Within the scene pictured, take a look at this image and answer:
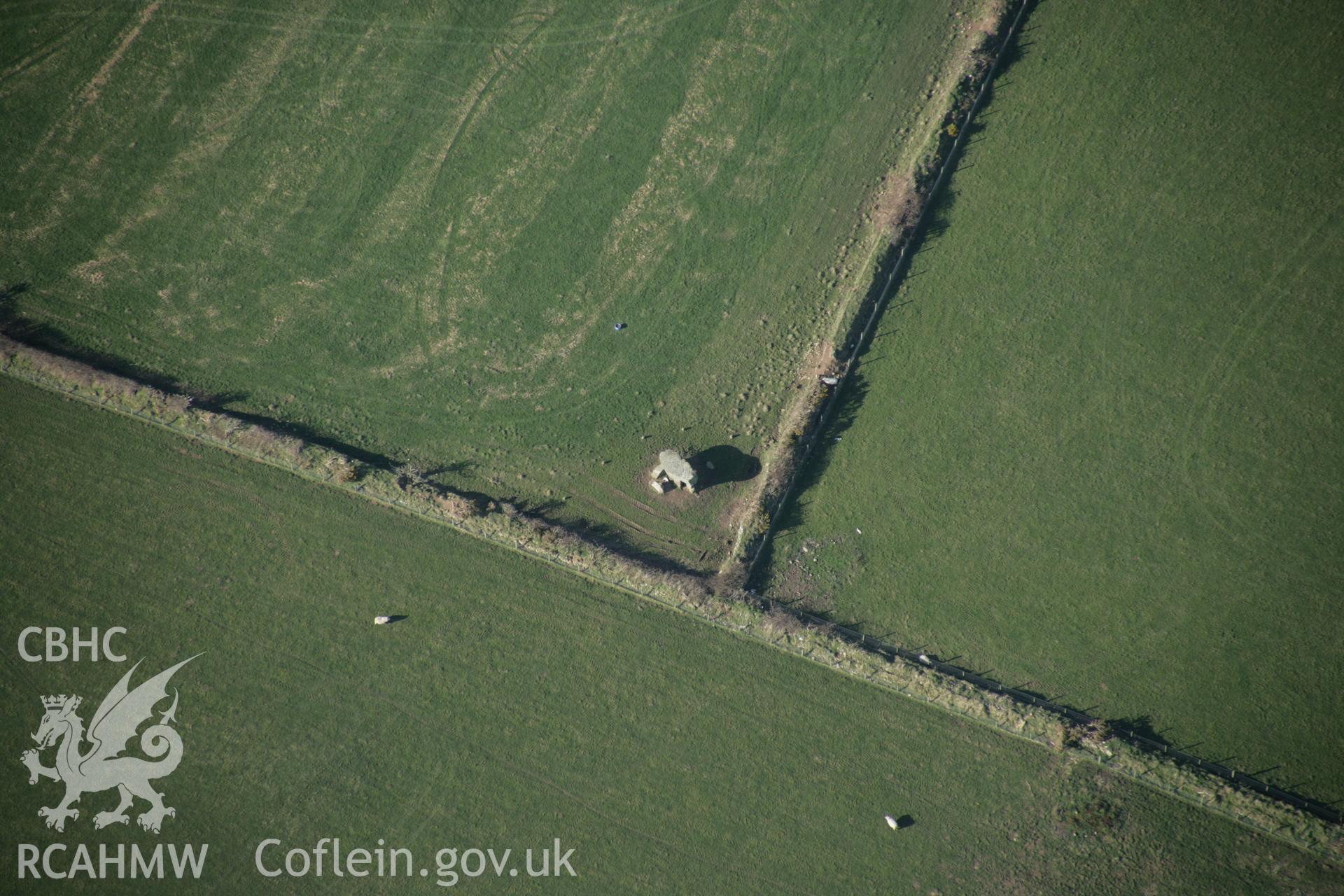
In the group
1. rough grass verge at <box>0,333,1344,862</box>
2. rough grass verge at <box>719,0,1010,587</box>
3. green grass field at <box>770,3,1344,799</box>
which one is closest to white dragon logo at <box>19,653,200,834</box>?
rough grass verge at <box>0,333,1344,862</box>

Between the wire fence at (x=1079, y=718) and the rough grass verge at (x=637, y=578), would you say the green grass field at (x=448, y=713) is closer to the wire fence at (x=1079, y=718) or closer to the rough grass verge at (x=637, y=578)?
the rough grass verge at (x=637, y=578)

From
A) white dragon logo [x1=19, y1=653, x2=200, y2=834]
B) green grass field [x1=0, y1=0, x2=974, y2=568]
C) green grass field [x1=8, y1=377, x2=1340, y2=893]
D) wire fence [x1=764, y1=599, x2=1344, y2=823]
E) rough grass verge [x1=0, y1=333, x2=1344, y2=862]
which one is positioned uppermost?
green grass field [x1=0, y1=0, x2=974, y2=568]

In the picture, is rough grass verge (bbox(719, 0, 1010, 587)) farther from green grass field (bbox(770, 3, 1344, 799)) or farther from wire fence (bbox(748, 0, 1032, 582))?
green grass field (bbox(770, 3, 1344, 799))

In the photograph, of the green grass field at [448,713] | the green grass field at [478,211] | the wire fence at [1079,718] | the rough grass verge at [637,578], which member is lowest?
the green grass field at [448,713]

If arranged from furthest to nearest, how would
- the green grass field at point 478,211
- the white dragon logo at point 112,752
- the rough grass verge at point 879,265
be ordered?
the green grass field at point 478,211 → the white dragon logo at point 112,752 → the rough grass verge at point 879,265

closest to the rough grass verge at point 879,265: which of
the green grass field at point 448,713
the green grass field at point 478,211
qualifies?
the green grass field at point 478,211

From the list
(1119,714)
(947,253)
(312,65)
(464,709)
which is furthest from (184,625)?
(1119,714)
